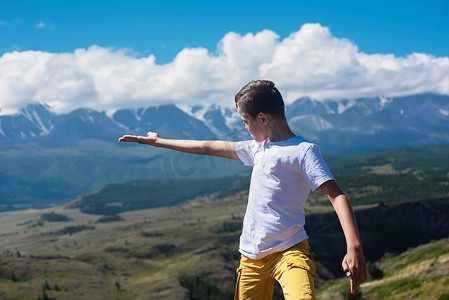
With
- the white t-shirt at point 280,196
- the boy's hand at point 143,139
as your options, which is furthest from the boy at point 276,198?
the boy's hand at point 143,139

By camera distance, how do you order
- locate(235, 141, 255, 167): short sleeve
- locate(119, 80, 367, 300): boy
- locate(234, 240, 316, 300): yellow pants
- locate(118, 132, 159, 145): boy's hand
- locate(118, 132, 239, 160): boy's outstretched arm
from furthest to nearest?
locate(118, 132, 159, 145): boy's hand, locate(118, 132, 239, 160): boy's outstretched arm, locate(235, 141, 255, 167): short sleeve, locate(119, 80, 367, 300): boy, locate(234, 240, 316, 300): yellow pants

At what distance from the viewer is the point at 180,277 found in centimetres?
12206

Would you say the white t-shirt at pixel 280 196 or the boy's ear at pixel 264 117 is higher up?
the boy's ear at pixel 264 117

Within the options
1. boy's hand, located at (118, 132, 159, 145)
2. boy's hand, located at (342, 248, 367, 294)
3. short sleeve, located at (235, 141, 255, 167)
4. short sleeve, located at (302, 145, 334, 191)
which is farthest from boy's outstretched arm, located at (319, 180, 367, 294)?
boy's hand, located at (118, 132, 159, 145)

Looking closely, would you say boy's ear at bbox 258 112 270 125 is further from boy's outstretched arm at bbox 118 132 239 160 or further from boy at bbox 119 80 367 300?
boy's outstretched arm at bbox 118 132 239 160

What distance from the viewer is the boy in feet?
15.0

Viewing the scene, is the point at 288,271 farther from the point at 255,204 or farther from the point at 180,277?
the point at 180,277

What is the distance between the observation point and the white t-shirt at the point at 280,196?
4836mm

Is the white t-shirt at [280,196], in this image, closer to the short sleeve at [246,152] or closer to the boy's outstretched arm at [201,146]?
the short sleeve at [246,152]

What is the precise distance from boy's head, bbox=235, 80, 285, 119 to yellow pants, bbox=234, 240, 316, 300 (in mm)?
1626

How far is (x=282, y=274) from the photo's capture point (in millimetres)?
4824

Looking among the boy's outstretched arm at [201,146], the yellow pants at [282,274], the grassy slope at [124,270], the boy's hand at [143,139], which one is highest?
the boy's hand at [143,139]

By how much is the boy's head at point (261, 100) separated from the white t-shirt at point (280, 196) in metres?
0.41

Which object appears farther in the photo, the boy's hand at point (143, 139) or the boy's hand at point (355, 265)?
the boy's hand at point (143, 139)
